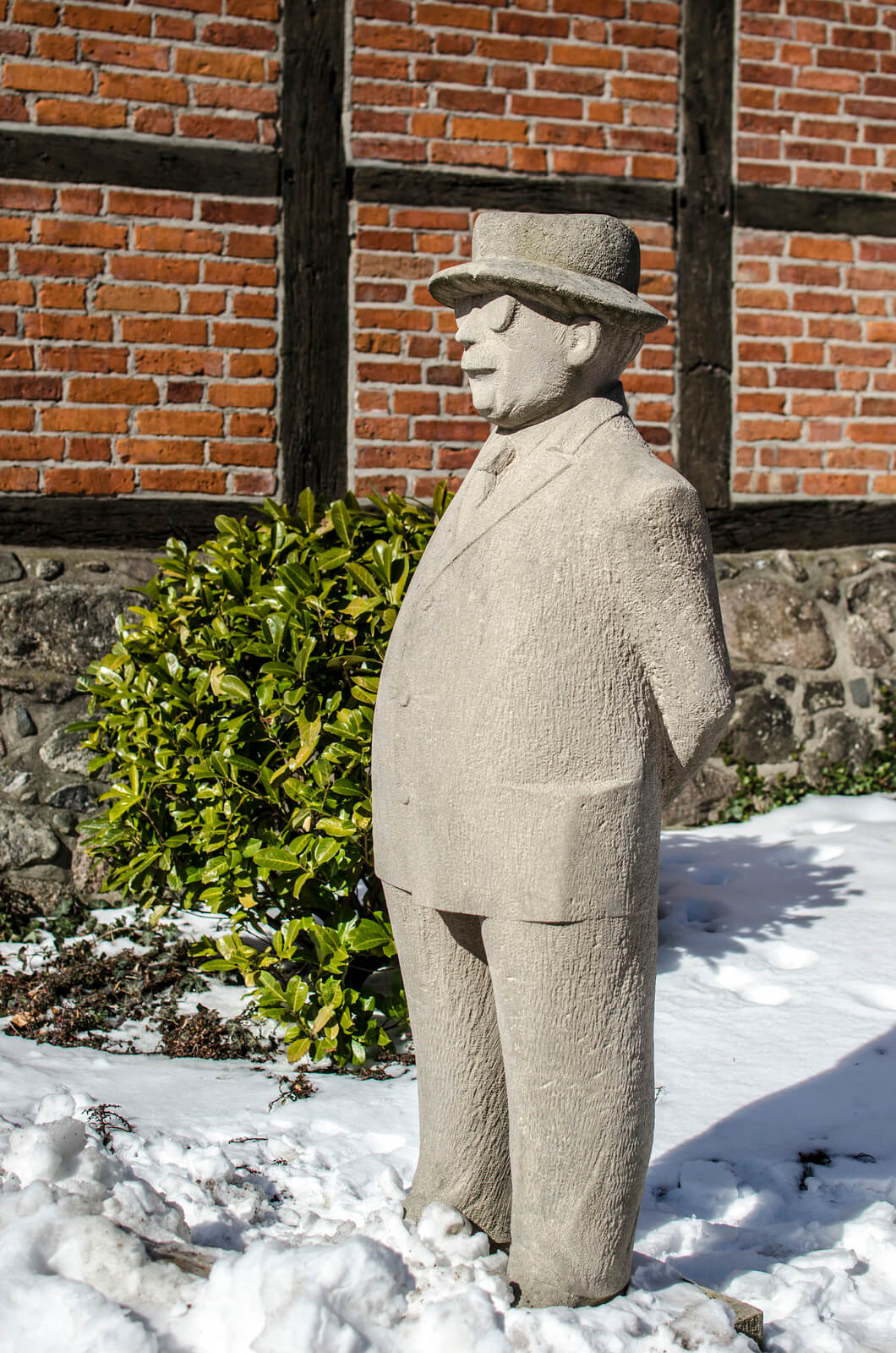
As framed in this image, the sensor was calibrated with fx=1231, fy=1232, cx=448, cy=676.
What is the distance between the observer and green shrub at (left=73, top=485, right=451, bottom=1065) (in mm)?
3234

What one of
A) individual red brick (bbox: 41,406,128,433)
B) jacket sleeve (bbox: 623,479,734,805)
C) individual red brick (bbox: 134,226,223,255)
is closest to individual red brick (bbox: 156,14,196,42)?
individual red brick (bbox: 134,226,223,255)

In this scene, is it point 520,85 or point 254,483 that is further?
point 520,85

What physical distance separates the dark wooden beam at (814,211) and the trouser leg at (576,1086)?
422 cm

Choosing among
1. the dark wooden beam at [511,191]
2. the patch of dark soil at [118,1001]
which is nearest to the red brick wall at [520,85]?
the dark wooden beam at [511,191]

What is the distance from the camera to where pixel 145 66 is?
4.55 metres

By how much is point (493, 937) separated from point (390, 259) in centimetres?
358

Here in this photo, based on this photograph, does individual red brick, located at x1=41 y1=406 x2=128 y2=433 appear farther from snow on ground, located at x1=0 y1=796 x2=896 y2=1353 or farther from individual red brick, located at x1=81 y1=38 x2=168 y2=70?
snow on ground, located at x1=0 y1=796 x2=896 y2=1353

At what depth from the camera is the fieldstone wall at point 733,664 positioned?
14.8ft

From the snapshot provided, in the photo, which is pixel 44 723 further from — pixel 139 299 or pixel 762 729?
pixel 762 729

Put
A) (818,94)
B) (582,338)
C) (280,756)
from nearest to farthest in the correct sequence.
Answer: (582,338) → (280,756) → (818,94)

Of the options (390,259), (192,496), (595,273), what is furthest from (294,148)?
(595,273)

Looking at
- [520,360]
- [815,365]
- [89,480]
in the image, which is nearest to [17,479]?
[89,480]

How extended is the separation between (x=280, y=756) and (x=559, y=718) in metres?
1.73

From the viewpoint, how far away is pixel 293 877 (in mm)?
3322
